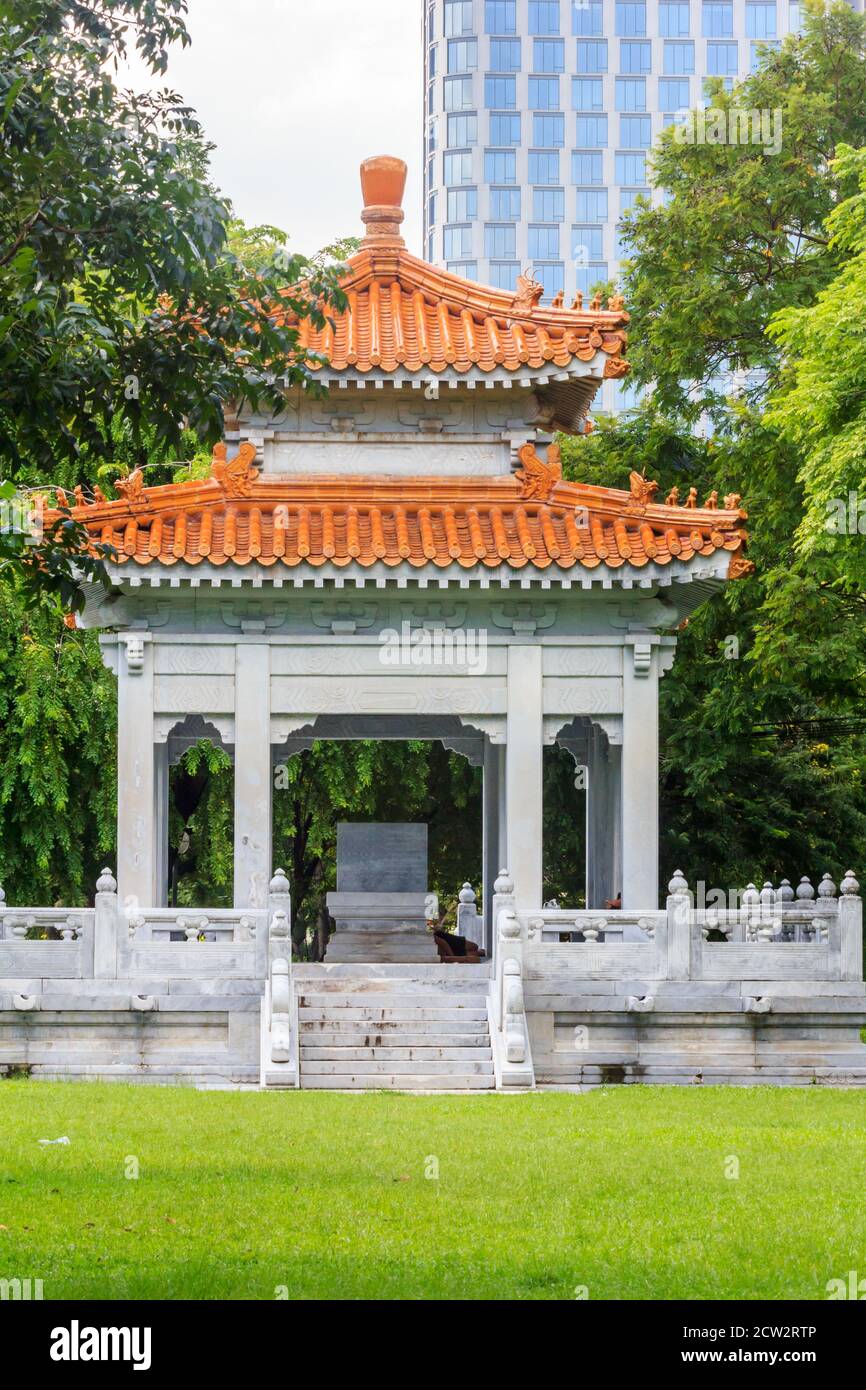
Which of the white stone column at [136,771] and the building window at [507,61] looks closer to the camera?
the white stone column at [136,771]

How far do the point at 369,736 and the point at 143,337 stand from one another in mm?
11308

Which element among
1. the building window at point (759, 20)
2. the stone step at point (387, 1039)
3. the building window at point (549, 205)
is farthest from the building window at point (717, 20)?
the stone step at point (387, 1039)

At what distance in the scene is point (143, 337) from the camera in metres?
11.3

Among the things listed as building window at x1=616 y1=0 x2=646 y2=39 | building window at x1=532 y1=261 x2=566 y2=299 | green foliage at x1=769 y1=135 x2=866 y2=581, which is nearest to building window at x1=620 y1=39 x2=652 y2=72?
building window at x1=616 y1=0 x2=646 y2=39

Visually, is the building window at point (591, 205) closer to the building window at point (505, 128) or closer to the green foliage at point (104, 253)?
the building window at point (505, 128)

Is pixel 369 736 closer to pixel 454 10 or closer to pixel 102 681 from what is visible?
pixel 102 681

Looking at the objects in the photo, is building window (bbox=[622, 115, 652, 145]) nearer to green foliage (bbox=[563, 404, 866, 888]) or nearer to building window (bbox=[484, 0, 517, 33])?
building window (bbox=[484, 0, 517, 33])

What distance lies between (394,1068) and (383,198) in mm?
10312

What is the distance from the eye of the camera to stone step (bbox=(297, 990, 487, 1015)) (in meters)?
18.0

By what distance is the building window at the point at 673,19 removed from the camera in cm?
8706

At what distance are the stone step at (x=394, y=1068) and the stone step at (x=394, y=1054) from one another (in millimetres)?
50

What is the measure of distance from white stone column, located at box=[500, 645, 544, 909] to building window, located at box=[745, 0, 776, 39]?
7564cm

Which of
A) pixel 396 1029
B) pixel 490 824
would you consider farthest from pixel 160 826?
pixel 490 824

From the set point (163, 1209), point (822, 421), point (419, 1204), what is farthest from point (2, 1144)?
point (822, 421)
